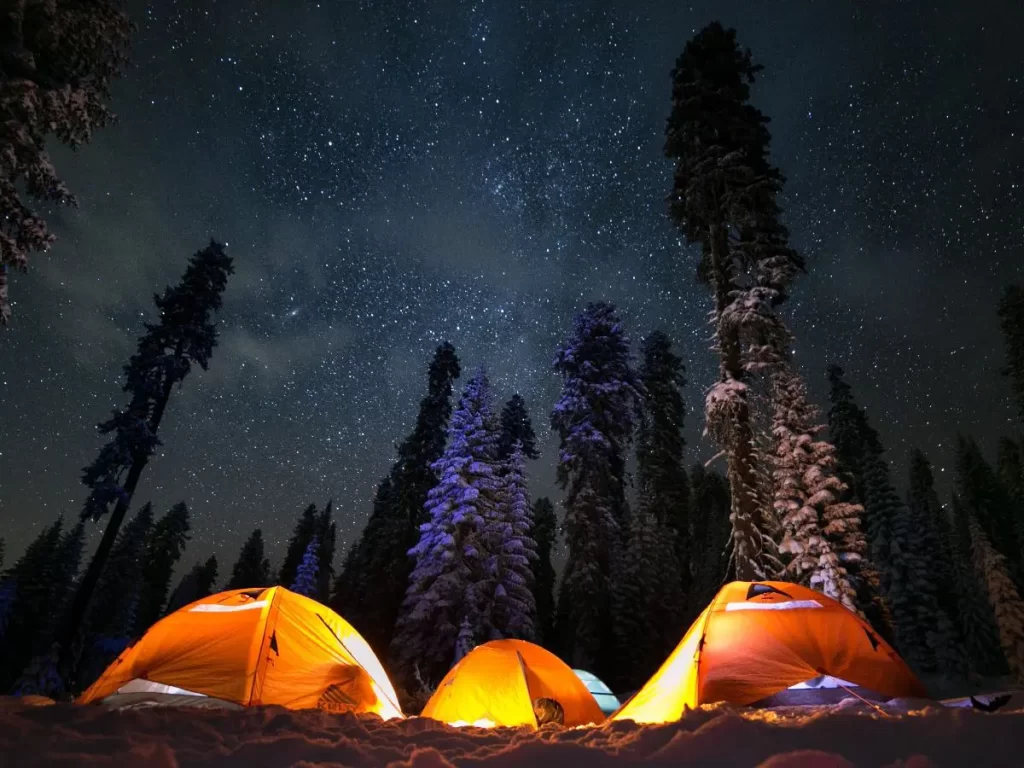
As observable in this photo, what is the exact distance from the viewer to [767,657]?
19.6 ft

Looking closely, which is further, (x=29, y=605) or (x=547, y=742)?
(x=29, y=605)

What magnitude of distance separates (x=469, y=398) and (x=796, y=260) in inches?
537

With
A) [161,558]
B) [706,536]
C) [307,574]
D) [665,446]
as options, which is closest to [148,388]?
[307,574]

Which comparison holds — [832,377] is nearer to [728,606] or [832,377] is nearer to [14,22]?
[728,606]

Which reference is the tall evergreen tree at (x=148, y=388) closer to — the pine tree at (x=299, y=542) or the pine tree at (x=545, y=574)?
the pine tree at (x=545, y=574)

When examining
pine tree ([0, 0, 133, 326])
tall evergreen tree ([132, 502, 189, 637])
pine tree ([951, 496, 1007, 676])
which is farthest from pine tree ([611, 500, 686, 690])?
tall evergreen tree ([132, 502, 189, 637])

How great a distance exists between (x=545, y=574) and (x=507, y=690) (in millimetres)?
26568

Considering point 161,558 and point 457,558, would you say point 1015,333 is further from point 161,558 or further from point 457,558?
point 161,558

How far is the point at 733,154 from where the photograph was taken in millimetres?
12297

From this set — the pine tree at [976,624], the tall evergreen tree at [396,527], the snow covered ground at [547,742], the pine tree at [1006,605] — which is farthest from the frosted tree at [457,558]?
the pine tree at [976,624]

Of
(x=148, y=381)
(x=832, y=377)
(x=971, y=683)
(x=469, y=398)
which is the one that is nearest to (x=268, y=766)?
(x=469, y=398)

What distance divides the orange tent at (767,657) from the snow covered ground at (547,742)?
0.70 meters

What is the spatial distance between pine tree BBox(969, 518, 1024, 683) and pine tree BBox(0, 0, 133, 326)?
35.1 metres

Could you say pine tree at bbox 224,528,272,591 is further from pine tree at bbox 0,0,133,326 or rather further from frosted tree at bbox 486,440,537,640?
pine tree at bbox 0,0,133,326
